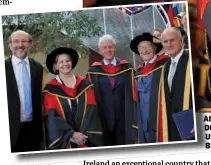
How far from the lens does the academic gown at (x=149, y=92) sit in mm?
1739

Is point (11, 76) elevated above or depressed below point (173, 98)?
above

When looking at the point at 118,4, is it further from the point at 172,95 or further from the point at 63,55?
the point at 172,95

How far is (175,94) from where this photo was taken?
1.74 metres

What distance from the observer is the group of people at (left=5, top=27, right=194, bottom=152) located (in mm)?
1730

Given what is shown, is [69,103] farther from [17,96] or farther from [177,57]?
[177,57]

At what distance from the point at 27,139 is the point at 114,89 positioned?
1.32 feet

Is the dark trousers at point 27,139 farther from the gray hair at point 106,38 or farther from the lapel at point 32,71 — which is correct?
the gray hair at point 106,38

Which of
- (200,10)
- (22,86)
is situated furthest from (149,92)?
(22,86)

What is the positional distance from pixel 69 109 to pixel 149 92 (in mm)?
325

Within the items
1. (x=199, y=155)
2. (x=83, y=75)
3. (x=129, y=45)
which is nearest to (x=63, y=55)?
(x=83, y=75)

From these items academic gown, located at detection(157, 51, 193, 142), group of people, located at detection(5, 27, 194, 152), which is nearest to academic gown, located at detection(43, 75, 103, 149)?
group of people, located at detection(5, 27, 194, 152)

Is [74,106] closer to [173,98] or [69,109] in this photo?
[69,109]

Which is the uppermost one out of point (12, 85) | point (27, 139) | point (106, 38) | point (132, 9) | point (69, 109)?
point (132, 9)

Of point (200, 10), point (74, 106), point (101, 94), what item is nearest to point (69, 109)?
point (74, 106)
